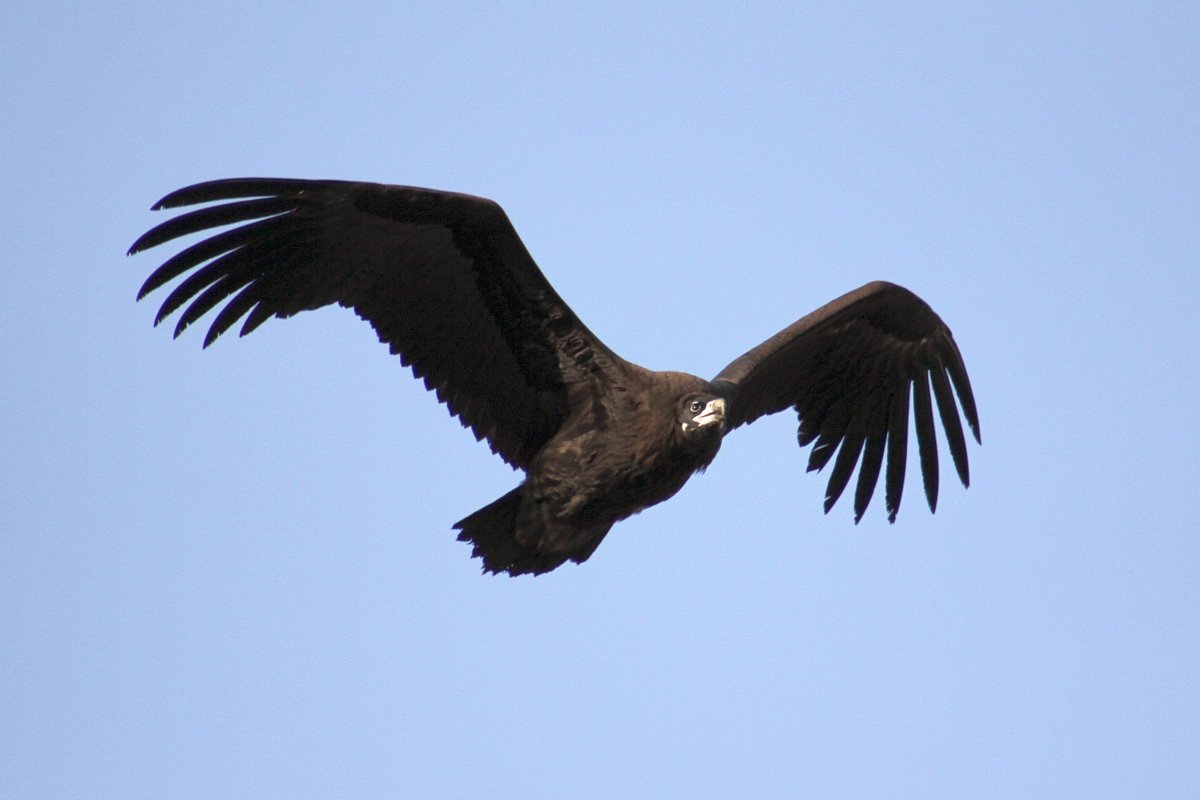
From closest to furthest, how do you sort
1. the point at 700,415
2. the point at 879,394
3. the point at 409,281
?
the point at 700,415, the point at 409,281, the point at 879,394

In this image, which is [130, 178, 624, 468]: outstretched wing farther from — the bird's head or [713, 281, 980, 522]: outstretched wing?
[713, 281, 980, 522]: outstretched wing

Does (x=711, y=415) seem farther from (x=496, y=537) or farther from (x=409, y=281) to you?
(x=409, y=281)

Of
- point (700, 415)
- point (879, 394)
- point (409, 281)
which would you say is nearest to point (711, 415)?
point (700, 415)

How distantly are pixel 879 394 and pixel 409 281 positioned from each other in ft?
11.8

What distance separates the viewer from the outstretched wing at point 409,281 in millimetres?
7434

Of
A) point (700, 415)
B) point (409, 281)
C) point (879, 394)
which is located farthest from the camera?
point (879, 394)

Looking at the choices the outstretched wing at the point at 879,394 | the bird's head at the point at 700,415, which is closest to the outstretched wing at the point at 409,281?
the bird's head at the point at 700,415

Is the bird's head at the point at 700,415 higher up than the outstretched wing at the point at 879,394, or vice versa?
the outstretched wing at the point at 879,394

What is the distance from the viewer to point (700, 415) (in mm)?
7531

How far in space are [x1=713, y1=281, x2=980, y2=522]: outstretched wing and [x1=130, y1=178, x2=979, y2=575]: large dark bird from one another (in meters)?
1.30

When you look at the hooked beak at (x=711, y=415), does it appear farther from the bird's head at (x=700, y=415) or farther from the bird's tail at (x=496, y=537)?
the bird's tail at (x=496, y=537)

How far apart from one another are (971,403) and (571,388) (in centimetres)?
317

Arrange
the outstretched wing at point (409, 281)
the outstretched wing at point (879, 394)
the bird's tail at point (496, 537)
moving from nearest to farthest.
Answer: the outstretched wing at point (409, 281) → the bird's tail at point (496, 537) → the outstretched wing at point (879, 394)

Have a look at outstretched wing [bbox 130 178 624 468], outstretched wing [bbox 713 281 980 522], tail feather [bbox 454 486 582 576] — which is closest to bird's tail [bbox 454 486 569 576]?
tail feather [bbox 454 486 582 576]
